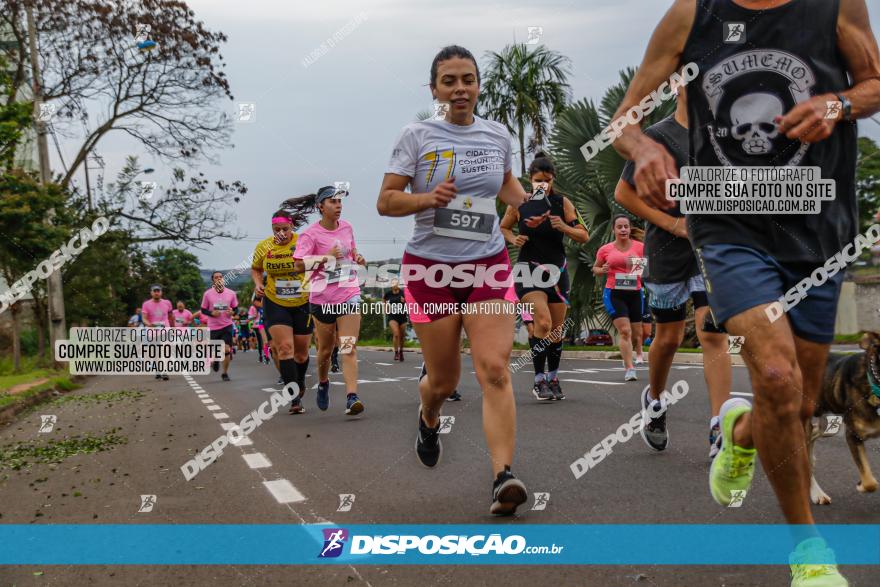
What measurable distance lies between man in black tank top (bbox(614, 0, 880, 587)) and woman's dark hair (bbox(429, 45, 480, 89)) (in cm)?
162

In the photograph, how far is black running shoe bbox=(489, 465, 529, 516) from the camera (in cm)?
405

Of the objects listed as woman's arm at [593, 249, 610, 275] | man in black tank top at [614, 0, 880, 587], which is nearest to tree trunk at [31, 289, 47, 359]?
woman's arm at [593, 249, 610, 275]

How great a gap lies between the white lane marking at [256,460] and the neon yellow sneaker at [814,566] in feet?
14.2

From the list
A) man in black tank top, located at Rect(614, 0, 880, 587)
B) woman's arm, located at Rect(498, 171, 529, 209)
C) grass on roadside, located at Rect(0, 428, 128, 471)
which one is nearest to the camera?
man in black tank top, located at Rect(614, 0, 880, 587)

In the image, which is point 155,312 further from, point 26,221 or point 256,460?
point 256,460

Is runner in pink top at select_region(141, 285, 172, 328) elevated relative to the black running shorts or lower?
lower

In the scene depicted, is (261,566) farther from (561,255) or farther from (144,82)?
(144,82)

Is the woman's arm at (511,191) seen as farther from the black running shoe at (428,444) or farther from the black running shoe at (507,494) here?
the black running shoe at (507,494)

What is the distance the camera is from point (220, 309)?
61.2 ft

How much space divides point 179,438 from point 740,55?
22.8 ft

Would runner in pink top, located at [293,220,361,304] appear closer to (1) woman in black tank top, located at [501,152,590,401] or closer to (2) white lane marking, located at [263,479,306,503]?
(1) woman in black tank top, located at [501,152,590,401]

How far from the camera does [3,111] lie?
14344mm

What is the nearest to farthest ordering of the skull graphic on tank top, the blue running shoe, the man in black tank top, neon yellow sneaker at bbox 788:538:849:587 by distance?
neon yellow sneaker at bbox 788:538:849:587, the man in black tank top, the skull graphic on tank top, the blue running shoe

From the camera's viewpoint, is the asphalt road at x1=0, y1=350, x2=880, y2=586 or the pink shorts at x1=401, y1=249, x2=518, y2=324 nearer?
the asphalt road at x1=0, y1=350, x2=880, y2=586
